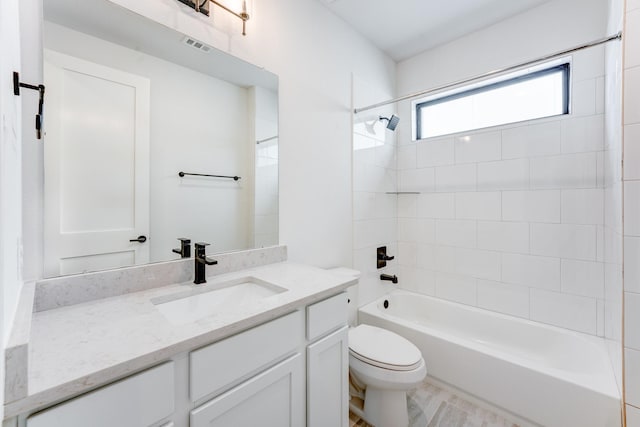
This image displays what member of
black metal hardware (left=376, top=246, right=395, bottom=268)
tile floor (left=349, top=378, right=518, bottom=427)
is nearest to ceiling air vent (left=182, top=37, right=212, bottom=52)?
black metal hardware (left=376, top=246, right=395, bottom=268)

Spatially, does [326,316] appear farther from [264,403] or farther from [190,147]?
[190,147]

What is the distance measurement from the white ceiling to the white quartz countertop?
1.97 m

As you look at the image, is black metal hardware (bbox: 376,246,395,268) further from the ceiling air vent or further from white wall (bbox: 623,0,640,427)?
the ceiling air vent

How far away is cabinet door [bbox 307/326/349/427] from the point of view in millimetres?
1132

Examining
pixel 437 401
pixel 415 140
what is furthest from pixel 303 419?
pixel 415 140

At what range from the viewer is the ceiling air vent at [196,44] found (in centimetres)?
128

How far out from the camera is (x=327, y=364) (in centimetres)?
121

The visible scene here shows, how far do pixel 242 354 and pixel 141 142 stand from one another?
0.93m

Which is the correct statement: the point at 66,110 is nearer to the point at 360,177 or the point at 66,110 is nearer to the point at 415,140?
the point at 360,177

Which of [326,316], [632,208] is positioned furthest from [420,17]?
[326,316]

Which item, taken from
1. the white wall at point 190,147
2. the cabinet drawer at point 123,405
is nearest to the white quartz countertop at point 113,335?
the cabinet drawer at point 123,405

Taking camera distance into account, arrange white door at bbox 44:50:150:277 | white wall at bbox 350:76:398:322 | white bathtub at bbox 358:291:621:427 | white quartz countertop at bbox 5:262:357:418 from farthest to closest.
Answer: white wall at bbox 350:76:398:322, white bathtub at bbox 358:291:621:427, white door at bbox 44:50:150:277, white quartz countertop at bbox 5:262:357:418

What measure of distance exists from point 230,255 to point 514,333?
2087 millimetres

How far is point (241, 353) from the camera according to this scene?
2.90 ft
